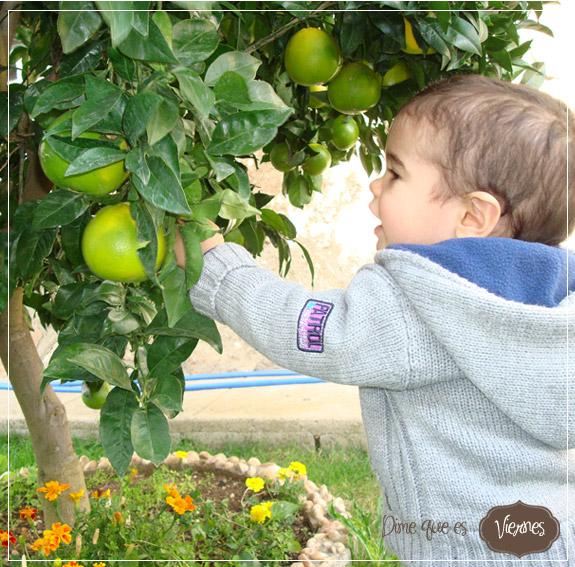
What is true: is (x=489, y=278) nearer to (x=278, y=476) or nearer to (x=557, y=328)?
(x=557, y=328)

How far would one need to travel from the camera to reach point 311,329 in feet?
2.51

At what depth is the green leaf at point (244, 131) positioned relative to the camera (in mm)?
626

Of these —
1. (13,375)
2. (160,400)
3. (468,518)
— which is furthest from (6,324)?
(468,518)

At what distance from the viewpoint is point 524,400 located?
31.0 inches

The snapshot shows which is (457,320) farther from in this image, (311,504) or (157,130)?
(311,504)

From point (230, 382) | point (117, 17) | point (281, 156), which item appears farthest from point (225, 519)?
point (230, 382)

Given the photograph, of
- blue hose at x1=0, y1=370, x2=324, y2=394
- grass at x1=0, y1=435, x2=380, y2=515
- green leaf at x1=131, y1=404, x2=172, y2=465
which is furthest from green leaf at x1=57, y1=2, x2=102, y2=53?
blue hose at x1=0, y1=370, x2=324, y2=394

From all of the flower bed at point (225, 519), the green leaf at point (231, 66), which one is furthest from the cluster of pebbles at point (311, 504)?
the green leaf at point (231, 66)

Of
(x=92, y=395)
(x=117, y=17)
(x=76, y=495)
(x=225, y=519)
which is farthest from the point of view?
(x=225, y=519)

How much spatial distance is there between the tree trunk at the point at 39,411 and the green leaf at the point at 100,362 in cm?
51

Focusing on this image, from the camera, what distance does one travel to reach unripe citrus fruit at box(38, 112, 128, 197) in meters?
0.62

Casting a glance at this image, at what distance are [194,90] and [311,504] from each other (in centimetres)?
121

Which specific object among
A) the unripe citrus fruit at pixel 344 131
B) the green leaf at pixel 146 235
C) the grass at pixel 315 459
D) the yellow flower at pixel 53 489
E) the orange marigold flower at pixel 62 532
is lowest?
the grass at pixel 315 459

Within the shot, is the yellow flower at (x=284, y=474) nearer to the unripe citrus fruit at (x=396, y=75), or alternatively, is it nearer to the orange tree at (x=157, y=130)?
the orange tree at (x=157, y=130)
